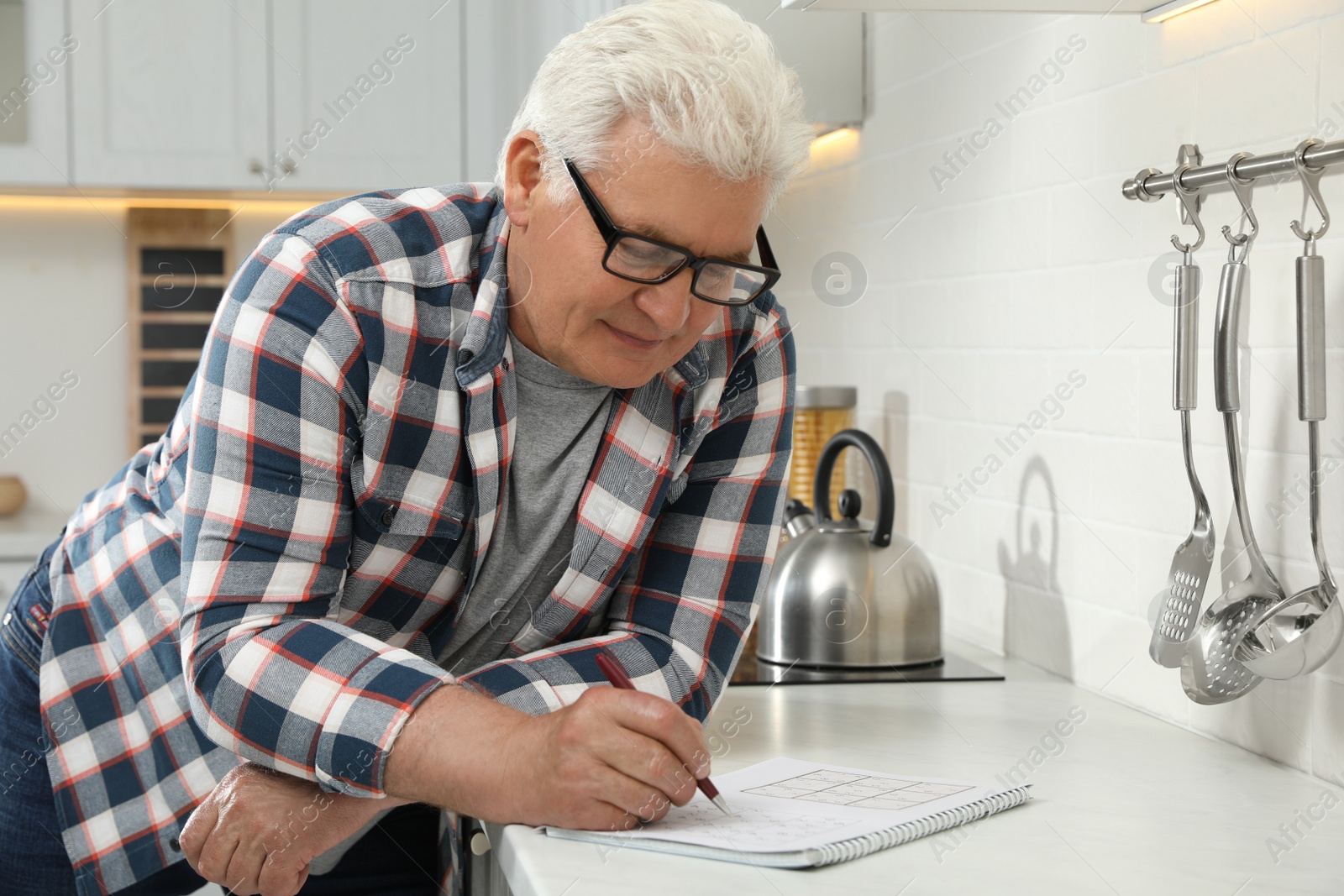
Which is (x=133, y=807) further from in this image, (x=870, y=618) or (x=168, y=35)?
(x=168, y=35)

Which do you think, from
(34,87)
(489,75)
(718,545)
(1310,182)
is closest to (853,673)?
(718,545)

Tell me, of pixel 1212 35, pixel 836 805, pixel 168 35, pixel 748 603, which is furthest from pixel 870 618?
pixel 168 35

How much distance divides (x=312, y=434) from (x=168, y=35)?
2.07 metres

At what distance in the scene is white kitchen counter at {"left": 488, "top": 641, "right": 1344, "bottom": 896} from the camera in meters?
0.70

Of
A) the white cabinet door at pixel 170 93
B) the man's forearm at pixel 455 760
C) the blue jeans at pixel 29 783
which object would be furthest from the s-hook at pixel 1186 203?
the white cabinet door at pixel 170 93

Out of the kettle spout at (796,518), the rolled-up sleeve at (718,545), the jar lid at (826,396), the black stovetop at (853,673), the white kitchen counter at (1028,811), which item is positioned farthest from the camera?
the jar lid at (826,396)

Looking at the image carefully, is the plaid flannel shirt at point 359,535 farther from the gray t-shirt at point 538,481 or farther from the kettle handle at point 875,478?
the kettle handle at point 875,478

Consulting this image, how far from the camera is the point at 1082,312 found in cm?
129

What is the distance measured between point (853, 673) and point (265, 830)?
71 cm

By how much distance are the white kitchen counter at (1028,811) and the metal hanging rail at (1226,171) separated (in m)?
0.46

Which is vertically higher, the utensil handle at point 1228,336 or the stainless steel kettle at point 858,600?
the utensil handle at point 1228,336

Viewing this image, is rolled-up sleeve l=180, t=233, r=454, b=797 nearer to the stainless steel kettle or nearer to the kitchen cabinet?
the kitchen cabinet

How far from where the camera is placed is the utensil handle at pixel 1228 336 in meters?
0.96

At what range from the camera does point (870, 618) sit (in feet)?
4.38
